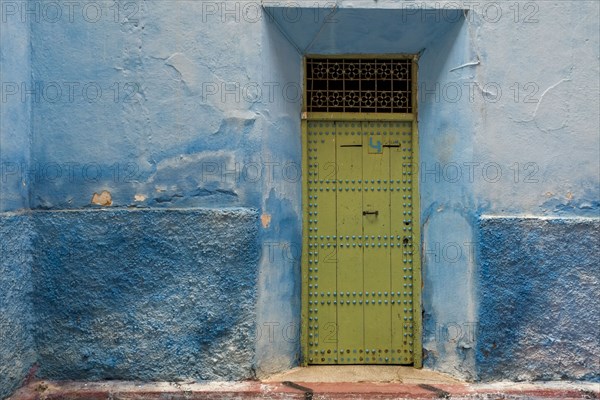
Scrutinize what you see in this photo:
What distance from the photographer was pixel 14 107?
3.94 m

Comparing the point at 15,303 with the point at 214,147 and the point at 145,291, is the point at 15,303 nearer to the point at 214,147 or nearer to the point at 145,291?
the point at 145,291

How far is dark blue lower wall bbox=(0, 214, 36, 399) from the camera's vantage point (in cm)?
374

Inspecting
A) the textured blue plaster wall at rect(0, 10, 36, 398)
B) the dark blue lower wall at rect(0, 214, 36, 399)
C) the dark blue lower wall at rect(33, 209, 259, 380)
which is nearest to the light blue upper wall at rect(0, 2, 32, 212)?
the textured blue plaster wall at rect(0, 10, 36, 398)

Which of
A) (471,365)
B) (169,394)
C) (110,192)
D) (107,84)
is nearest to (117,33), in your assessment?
(107,84)

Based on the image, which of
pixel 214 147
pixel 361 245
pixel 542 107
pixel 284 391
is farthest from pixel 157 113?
pixel 542 107

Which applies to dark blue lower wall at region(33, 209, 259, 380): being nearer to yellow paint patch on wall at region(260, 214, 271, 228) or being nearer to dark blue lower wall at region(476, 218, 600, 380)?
yellow paint patch on wall at region(260, 214, 271, 228)

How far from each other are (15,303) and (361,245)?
2.40 meters

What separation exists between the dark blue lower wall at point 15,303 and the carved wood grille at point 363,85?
2.21 meters

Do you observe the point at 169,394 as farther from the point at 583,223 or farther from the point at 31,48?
the point at 583,223

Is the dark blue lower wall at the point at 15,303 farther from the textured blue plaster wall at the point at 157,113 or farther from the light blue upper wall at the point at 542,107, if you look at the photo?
the light blue upper wall at the point at 542,107

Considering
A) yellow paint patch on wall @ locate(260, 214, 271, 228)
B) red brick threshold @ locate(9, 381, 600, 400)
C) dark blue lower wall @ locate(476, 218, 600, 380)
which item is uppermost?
yellow paint patch on wall @ locate(260, 214, 271, 228)

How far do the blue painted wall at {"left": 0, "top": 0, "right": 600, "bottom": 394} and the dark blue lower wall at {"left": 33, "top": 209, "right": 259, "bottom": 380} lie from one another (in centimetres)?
→ 1

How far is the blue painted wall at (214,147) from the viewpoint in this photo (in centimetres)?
408

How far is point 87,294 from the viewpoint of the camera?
13.4ft
